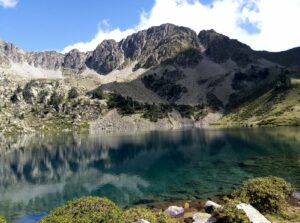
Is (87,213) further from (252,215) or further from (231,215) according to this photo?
(252,215)

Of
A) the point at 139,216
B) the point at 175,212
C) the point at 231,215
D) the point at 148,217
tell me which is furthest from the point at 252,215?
the point at 175,212

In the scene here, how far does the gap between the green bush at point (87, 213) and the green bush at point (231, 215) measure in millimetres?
9891

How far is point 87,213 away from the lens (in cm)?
2586

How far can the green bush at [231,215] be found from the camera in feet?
96.9

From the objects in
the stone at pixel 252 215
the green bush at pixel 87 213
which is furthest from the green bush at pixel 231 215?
the green bush at pixel 87 213

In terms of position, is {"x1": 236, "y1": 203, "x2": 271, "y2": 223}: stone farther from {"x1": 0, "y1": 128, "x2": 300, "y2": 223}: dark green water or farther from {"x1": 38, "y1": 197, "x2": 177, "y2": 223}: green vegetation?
{"x1": 0, "y1": 128, "x2": 300, "y2": 223}: dark green water

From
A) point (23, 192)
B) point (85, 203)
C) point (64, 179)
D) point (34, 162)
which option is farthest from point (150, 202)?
point (34, 162)

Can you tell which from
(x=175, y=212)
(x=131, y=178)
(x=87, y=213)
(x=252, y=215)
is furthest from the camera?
(x=131, y=178)

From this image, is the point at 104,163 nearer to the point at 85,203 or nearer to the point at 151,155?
the point at 151,155

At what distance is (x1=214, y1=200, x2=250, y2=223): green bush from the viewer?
29.5 meters

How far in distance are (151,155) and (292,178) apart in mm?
75918

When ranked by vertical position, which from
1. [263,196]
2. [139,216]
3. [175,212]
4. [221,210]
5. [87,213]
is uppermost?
[87,213]

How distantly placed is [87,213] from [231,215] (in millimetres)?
12799

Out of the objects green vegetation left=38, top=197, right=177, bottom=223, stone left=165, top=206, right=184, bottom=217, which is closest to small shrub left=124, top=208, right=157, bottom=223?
green vegetation left=38, top=197, right=177, bottom=223
